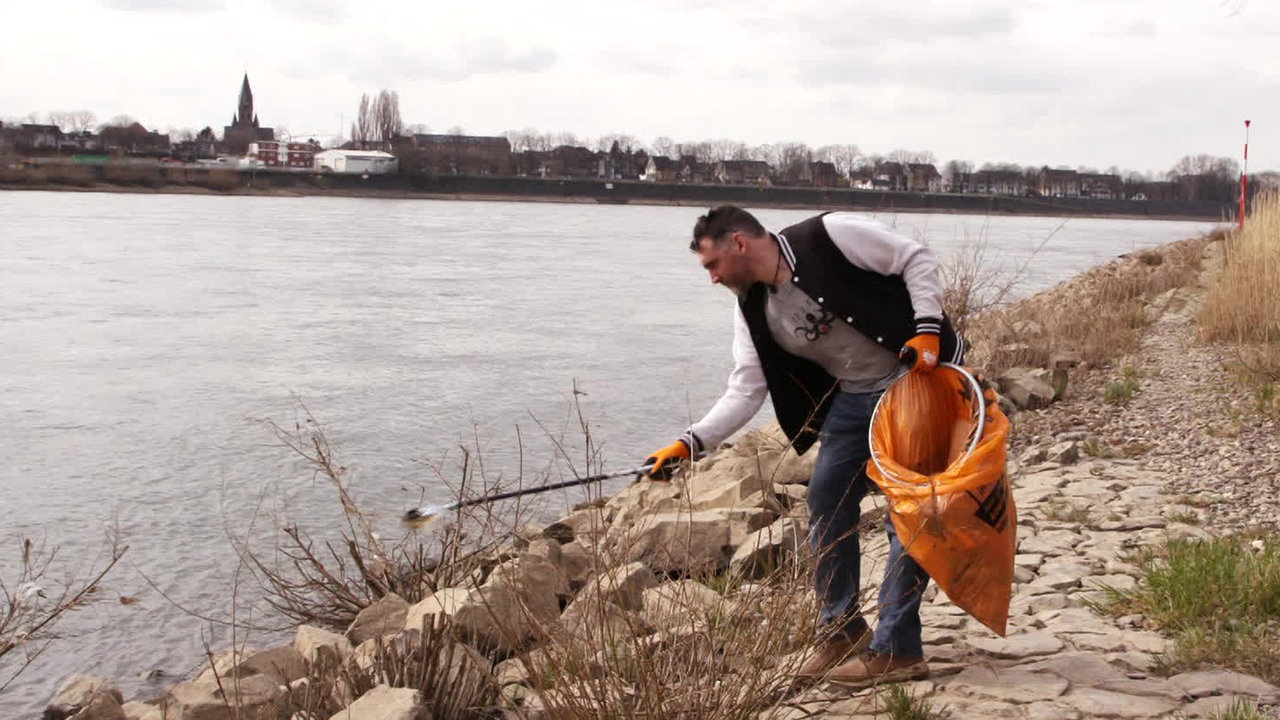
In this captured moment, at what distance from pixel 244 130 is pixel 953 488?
156 meters

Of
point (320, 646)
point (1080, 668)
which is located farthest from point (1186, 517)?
point (320, 646)

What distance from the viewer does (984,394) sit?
391 centimetres

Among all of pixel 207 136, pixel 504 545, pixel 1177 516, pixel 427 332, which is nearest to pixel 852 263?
pixel 1177 516

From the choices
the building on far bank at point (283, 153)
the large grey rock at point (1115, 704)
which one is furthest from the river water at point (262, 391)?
the building on far bank at point (283, 153)

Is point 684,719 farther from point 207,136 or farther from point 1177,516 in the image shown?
point 207,136

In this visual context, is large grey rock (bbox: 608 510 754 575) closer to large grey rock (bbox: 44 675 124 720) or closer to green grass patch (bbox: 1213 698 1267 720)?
large grey rock (bbox: 44 675 124 720)

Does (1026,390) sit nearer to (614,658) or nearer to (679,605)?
(679,605)

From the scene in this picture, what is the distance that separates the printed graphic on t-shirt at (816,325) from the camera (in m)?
4.02

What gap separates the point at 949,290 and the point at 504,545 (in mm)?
6540

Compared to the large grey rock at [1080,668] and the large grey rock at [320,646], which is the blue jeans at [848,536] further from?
the large grey rock at [320,646]

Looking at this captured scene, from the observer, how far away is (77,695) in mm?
5551

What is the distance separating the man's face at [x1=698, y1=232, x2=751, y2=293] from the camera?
156 inches

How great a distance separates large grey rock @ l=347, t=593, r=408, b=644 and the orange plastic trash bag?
254cm

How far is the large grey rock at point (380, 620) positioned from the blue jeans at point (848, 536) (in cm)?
218
